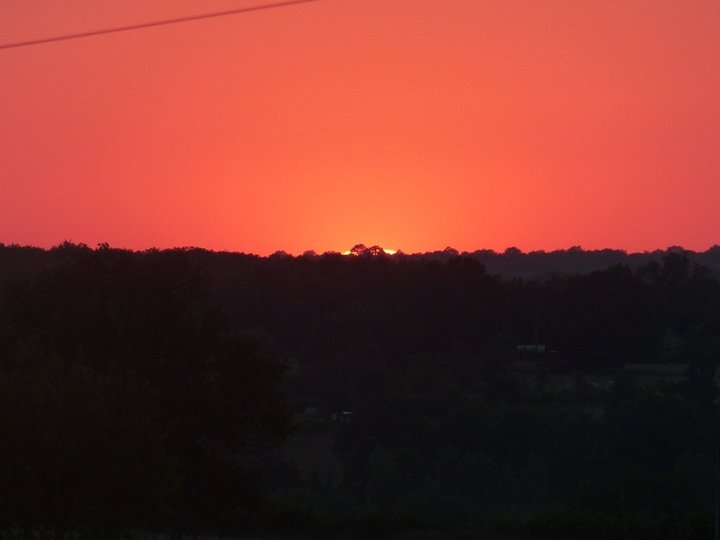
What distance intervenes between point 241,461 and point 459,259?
24945 millimetres

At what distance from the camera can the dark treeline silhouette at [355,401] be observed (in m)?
14.2

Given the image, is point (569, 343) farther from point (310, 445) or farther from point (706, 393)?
point (310, 445)

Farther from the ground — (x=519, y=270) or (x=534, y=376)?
(x=519, y=270)

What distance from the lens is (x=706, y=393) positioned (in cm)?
3325

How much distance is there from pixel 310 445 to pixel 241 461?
14.3ft

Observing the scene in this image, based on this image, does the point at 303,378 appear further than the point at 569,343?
No

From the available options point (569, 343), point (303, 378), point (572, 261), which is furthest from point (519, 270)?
point (303, 378)

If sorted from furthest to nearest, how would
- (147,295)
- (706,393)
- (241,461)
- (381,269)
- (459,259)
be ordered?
(381,269) → (459,259) → (706,393) → (241,461) → (147,295)

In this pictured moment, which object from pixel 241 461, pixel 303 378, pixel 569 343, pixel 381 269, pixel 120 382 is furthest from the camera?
pixel 381 269

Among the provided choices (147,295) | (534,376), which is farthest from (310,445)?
(147,295)

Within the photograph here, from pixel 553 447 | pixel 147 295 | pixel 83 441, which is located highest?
pixel 147 295

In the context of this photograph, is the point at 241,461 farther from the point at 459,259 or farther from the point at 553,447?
Result: the point at 459,259

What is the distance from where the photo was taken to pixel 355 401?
36594mm

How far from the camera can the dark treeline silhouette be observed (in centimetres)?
1416
